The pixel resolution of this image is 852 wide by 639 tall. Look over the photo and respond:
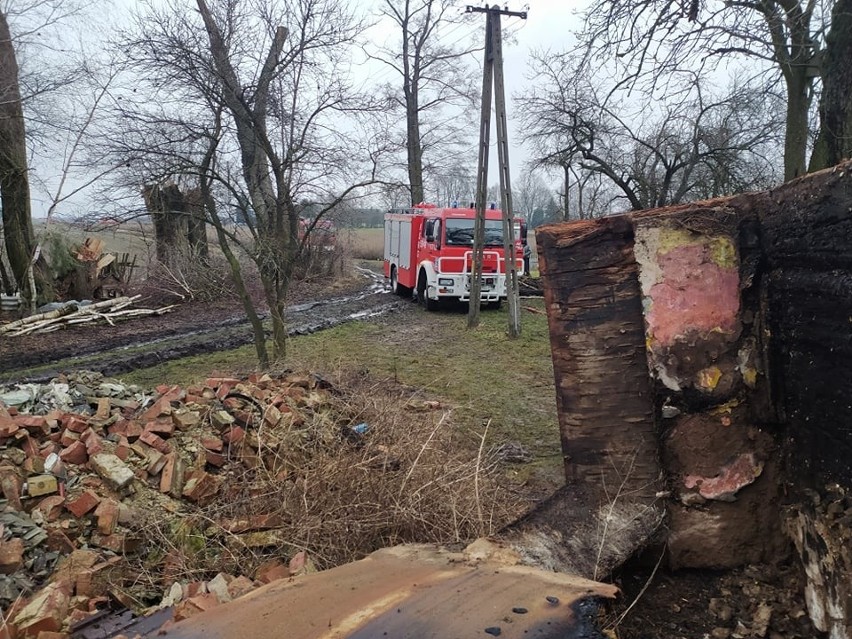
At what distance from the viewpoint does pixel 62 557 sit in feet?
12.1

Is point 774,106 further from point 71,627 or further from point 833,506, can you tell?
point 71,627

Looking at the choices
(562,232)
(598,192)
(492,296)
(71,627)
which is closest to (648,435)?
(562,232)

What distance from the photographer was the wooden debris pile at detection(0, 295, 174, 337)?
504 inches

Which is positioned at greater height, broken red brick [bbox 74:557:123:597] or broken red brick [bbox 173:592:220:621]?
broken red brick [bbox 173:592:220:621]

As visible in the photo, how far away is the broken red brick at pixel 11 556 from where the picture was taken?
3.44 meters

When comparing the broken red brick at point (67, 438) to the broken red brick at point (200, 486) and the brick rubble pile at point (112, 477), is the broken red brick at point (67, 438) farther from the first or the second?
the broken red brick at point (200, 486)

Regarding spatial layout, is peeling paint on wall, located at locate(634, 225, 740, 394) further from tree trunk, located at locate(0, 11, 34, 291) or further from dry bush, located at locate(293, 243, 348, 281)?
dry bush, located at locate(293, 243, 348, 281)

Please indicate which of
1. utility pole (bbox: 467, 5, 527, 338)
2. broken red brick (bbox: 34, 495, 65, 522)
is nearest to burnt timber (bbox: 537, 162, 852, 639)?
broken red brick (bbox: 34, 495, 65, 522)

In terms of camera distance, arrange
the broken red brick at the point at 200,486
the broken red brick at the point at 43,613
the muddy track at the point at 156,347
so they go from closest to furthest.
A: the broken red brick at the point at 43,613 < the broken red brick at the point at 200,486 < the muddy track at the point at 156,347

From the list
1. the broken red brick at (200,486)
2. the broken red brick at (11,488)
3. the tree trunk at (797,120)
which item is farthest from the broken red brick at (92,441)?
the tree trunk at (797,120)

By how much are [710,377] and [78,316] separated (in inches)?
559

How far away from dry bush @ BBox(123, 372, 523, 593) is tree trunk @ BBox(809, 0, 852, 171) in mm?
7416

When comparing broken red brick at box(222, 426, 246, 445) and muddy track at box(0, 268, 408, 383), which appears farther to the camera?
muddy track at box(0, 268, 408, 383)

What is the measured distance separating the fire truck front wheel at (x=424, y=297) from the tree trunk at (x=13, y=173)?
29.8ft
